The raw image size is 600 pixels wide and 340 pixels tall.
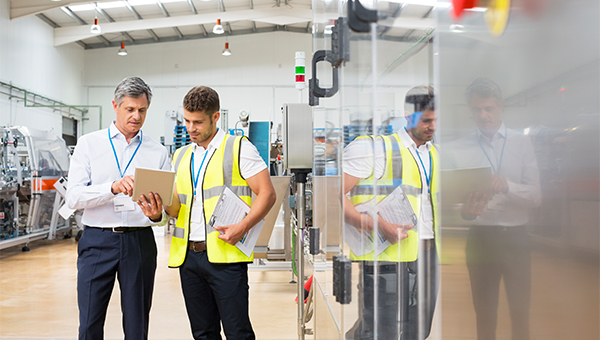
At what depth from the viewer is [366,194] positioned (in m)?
0.83

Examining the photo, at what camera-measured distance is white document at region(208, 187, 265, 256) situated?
74.5 inches

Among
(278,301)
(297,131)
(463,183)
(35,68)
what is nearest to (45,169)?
(35,68)

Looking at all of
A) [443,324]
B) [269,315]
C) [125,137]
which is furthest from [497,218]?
[269,315]

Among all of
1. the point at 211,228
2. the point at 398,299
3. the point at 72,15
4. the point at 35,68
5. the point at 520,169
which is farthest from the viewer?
the point at 72,15

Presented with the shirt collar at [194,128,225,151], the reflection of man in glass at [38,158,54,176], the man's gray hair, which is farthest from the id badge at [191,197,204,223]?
the reflection of man in glass at [38,158,54,176]

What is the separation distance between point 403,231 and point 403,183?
3.1 inches

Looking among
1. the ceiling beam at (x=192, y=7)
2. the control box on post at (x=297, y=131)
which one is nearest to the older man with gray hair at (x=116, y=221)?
the control box on post at (x=297, y=131)

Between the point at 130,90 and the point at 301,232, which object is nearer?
the point at 130,90

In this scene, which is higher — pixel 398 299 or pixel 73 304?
pixel 398 299

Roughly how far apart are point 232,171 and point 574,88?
4.77ft

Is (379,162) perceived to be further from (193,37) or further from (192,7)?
(193,37)

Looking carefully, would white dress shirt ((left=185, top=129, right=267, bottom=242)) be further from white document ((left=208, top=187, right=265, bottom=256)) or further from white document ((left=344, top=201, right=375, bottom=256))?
white document ((left=344, top=201, right=375, bottom=256))

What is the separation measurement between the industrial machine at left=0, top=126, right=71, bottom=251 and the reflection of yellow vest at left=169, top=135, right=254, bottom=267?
5.43 meters

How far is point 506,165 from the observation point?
0.67m
